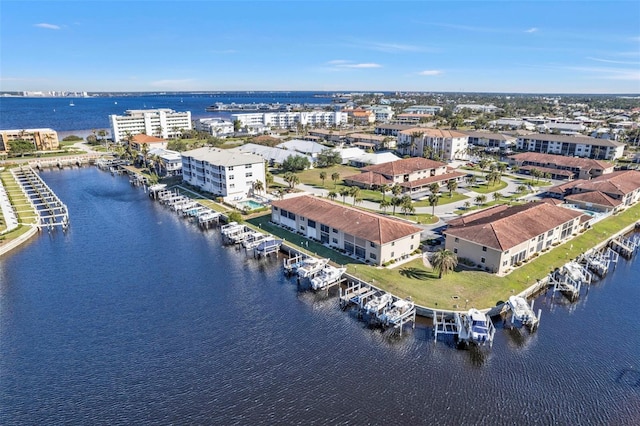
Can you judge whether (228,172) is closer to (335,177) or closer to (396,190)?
(335,177)

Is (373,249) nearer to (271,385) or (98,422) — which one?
(271,385)

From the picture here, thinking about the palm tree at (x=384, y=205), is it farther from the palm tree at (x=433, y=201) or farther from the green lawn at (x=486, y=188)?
the green lawn at (x=486, y=188)

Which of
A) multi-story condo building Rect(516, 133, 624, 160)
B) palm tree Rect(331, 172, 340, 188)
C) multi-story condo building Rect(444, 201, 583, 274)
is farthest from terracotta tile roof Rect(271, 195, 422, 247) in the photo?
multi-story condo building Rect(516, 133, 624, 160)

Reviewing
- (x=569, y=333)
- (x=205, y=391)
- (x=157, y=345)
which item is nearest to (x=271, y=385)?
(x=205, y=391)

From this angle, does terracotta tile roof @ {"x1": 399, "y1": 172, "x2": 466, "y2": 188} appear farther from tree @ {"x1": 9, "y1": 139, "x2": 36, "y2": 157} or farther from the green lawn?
tree @ {"x1": 9, "y1": 139, "x2": 36, "y2": 157}

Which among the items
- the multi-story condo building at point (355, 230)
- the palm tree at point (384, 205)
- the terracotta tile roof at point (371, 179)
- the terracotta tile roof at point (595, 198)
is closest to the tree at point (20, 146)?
the terracotta tile roof at point (371, 179)
